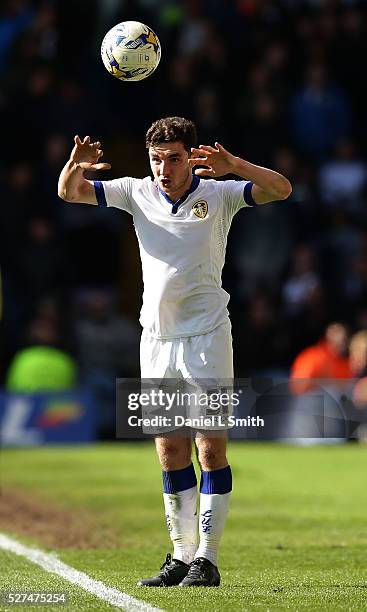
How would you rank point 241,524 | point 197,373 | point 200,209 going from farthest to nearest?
point 241,524
point 200,209
point 197,373

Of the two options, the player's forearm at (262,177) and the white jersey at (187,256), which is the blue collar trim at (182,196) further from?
the player's forearm at (262,177)

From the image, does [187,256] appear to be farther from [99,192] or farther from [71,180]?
[71,180]

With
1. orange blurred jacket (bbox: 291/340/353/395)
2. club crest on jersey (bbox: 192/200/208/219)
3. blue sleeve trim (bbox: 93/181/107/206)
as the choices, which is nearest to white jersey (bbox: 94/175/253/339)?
club crest on jersey (bbox: 192/200/208/219)

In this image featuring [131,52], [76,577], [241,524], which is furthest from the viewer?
[241,524]

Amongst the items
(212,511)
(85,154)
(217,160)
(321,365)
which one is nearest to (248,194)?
(217,160)

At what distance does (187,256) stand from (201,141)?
11137 mm

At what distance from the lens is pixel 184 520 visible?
7.91 m

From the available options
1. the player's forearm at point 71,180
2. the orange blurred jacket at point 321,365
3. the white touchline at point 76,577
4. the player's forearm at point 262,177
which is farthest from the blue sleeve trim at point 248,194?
the orange blurred jacket at point 321,365

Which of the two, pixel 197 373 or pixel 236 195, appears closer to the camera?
pixel 197 373

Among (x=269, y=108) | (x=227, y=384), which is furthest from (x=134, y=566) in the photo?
(x=269, y=108)

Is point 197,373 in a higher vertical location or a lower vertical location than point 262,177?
lower

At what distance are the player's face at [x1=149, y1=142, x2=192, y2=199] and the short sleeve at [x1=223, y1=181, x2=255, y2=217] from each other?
0.27 meters

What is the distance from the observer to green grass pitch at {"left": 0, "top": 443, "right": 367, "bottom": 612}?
733 centimetres

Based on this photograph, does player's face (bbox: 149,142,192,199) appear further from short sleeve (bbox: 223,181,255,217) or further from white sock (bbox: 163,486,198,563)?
white sock (bbox: 163,486,198,563)
